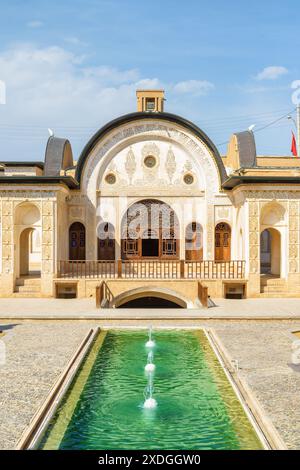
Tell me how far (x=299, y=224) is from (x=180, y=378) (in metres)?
11.6

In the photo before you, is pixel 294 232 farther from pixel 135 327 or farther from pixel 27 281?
pixel 27 281

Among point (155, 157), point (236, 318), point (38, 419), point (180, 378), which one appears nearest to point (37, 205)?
point (155, 157)

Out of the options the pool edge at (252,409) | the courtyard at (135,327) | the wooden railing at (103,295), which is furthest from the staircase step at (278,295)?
the pool edge at (252,409)

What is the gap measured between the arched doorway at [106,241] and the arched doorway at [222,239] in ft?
15.1

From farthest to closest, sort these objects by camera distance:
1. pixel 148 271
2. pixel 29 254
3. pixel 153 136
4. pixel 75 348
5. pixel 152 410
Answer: pixel 29 254 < pixel 153 136 < pixel 148 271 < pixel 75 348 < pixel 152 410

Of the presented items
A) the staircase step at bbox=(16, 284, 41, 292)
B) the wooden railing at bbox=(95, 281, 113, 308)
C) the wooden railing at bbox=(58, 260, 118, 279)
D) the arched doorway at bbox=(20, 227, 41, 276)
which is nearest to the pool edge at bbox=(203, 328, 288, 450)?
the wooden railing at bbox=(95, 281, 113, 308)

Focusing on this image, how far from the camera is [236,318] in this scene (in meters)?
14.1

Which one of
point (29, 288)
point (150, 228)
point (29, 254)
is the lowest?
point (29, 288)

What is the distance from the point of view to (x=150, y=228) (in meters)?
22.3

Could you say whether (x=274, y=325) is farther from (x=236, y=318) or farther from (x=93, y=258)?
(x=93, y=258)

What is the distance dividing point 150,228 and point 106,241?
6.80ft

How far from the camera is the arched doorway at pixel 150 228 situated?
22.2m

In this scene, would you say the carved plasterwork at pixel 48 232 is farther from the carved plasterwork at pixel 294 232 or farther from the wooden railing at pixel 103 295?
the carved plasterwork at pixel 294 232

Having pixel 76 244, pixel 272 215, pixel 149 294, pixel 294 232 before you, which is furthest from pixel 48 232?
pixel 294 232
